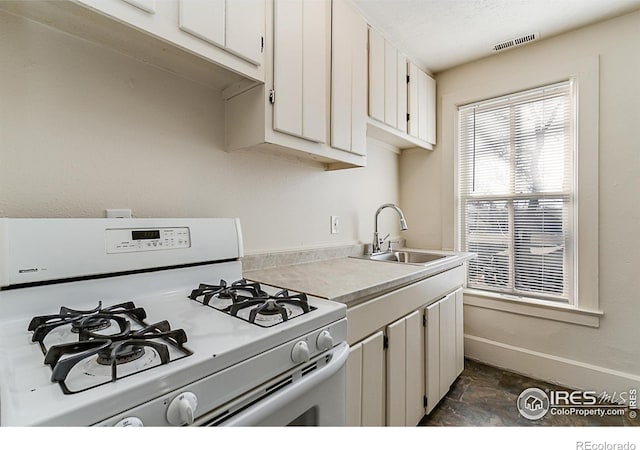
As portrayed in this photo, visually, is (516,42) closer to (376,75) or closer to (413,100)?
(413,100)

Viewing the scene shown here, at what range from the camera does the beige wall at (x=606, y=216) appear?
6.15 ft

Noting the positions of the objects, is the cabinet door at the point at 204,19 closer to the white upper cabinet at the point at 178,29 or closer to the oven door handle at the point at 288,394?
the white upper cabinet at the point at 178,29

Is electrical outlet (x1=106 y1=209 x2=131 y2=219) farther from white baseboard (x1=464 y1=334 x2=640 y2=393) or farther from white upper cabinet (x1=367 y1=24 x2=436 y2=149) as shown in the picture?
white baseboard (x1=464 y1=334 x2=640 y2=393)

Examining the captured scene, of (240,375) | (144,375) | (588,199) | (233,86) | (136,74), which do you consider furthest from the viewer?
(588,199)

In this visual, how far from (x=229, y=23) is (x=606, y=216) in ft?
8.04

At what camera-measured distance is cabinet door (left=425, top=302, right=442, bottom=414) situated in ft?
5.36

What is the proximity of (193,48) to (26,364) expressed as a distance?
0.99 m

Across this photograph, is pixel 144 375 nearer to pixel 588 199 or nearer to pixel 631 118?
pixel 588 199

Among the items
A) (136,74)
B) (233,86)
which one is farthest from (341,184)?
(136,74)

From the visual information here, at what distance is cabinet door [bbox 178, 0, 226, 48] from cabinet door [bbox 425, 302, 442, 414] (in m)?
1.58

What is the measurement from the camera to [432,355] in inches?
66.2

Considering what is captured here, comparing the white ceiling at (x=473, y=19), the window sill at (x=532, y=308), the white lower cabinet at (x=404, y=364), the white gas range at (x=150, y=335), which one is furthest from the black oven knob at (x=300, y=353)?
the window sill at (x=532, y=308)

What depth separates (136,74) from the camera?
1169 mm

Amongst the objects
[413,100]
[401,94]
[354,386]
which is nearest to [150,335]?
[354,386]
